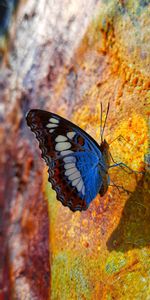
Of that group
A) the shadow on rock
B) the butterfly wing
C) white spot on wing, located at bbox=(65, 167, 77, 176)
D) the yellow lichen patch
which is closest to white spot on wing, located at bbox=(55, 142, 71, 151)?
the butterfly wing

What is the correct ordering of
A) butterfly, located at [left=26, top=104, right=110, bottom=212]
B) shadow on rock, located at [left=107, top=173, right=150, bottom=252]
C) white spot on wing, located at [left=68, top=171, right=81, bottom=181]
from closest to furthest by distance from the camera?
1. shadow on rock, located at [left=107, top=173, right=150, bottom=252]
2. butterfly, located at [left=26, top=104, right=110, bottom=212]
3. white spot on wing, located at [left=68, top=171, right=81, bottom=181]

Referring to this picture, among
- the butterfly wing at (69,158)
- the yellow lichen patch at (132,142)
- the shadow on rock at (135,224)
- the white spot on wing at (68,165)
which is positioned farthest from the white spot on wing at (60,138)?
the shadow on rock at (135,224)

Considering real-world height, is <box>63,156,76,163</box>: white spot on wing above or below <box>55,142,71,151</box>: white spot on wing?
below

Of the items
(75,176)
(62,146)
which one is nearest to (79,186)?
(75,176)

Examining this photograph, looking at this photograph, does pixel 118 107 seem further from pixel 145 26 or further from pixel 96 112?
pixel 145 26

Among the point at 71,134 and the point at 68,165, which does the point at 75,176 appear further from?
the point at 71,134

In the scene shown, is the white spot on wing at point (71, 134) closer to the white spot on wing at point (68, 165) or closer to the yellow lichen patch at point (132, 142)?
the white spot on wing at point (68, 165)

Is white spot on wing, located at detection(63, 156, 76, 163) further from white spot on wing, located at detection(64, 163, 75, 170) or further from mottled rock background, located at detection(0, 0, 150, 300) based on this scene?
mottled rock background, located at detection(0, 0, 150, 300)
